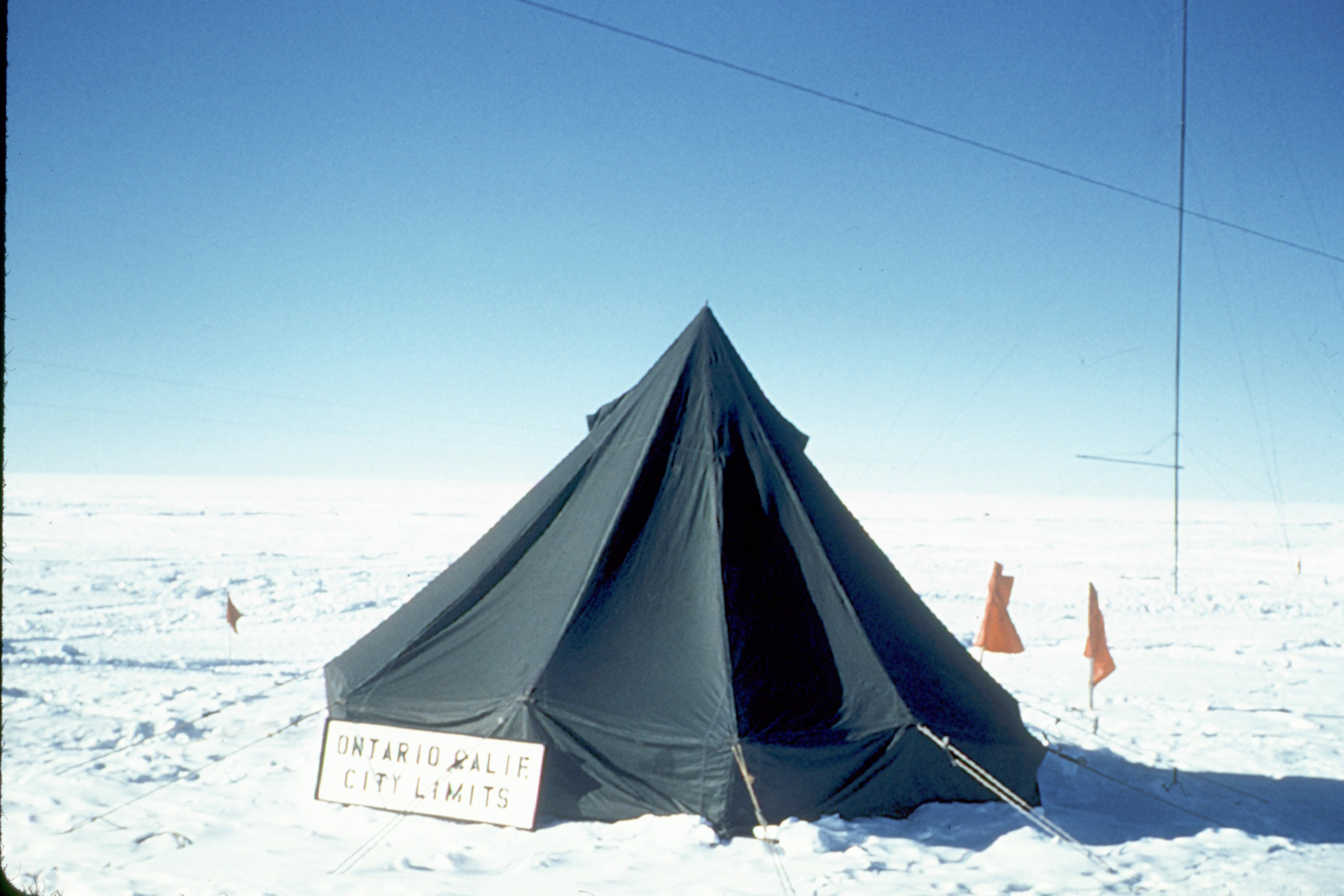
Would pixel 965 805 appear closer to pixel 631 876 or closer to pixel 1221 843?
pixel 1221 843

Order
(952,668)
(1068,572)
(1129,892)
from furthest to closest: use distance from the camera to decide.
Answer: (1068,572)
(952,668)
(1129,892)

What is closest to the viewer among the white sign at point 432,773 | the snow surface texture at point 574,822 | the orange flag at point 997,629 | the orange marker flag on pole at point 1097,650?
the snow surface texture at point 574,822

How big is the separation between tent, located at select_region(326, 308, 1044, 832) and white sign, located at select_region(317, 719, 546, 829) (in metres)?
0.15

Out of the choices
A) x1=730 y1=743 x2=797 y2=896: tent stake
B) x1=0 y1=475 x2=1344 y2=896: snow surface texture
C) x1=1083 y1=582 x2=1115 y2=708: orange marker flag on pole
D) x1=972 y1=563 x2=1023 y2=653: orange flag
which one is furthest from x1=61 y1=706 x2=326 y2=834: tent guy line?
x1=1083 y1=582 x2=1115 y2=708: orange marker flag on pole

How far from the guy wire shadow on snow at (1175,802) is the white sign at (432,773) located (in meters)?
3.55

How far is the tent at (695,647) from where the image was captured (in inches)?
203

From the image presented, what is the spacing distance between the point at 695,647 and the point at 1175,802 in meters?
3.84

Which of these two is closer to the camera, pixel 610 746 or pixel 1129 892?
pixel 1129 892

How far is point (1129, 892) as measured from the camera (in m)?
4.52

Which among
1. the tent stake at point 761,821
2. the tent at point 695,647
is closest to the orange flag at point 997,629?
the tent at point 695,647

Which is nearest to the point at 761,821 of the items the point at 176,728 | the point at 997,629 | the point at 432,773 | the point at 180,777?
the point at 432,773

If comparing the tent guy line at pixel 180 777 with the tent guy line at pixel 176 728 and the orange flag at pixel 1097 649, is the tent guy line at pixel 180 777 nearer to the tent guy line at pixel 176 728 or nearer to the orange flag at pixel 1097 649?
the tent guy line at pixel 176 728

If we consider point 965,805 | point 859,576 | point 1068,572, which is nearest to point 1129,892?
point 965,805

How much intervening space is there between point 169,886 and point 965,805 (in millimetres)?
4755
